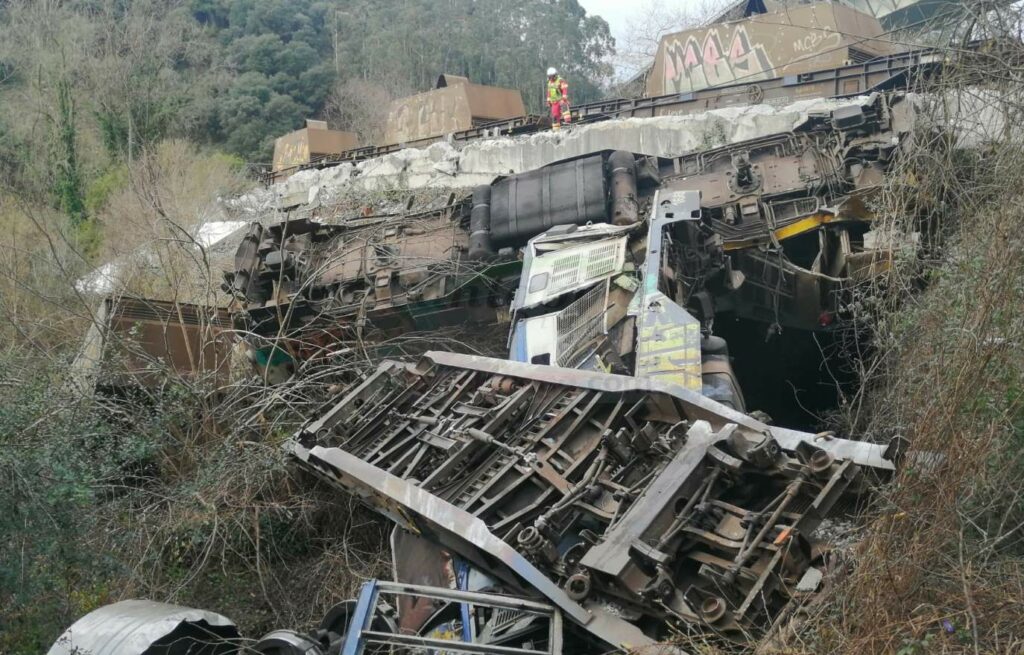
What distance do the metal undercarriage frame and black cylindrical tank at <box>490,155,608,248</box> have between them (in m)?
3.03

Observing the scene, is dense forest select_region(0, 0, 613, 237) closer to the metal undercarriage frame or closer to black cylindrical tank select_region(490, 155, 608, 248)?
black cylindrical tank select_region(490, 155, 608, 248)

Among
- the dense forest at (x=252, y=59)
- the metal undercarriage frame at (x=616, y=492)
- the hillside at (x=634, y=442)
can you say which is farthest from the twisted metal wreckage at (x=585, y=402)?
the dense forest at (x=252, y=59)

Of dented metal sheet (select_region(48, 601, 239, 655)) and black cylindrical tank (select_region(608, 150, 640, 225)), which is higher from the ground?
black cylindrical tank (select_region(608, 150, 640, 225))

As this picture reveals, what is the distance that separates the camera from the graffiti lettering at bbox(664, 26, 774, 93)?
63.1 ft

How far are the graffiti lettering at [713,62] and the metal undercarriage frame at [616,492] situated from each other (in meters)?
14.4

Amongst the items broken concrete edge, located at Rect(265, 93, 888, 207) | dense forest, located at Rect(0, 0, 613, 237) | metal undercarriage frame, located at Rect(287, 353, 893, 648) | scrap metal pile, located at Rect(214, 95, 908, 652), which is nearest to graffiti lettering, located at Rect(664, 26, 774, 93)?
broken concrete edge, located at Rect(265, 93, 888, 207)

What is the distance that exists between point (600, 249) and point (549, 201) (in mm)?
1900

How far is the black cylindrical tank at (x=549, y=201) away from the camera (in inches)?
373

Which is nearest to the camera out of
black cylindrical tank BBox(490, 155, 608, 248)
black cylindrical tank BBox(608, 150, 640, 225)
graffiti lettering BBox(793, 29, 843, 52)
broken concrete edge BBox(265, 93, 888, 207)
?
black cylindrical tank BBox(608, 150, 640, 225)

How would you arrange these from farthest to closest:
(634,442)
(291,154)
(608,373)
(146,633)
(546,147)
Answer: (291,154), (546,147), (608,373), (634,442), (146,633)

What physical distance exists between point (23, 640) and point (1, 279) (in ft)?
19.0

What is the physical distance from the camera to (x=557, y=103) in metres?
18.1

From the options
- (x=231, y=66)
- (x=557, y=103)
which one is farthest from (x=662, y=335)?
(x=231, y=66)

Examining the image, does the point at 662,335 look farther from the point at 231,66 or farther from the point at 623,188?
the point at 231,66
